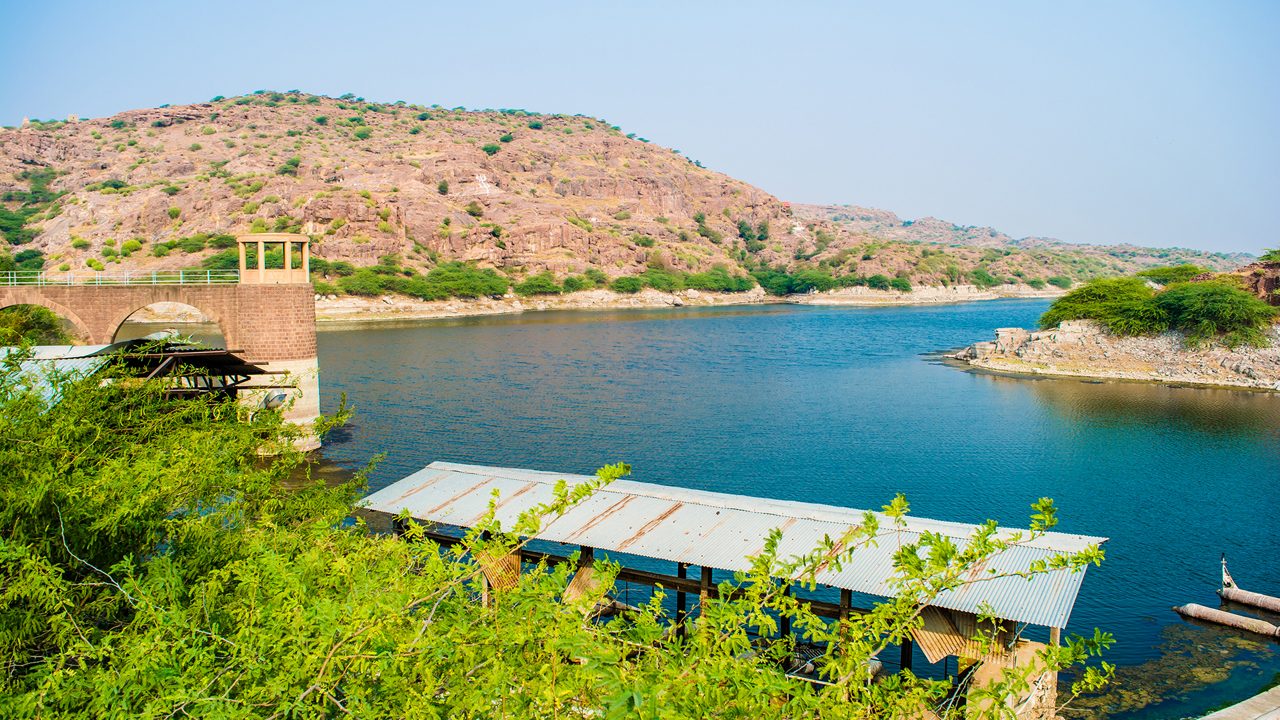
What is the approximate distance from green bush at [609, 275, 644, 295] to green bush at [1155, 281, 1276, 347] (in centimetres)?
8235

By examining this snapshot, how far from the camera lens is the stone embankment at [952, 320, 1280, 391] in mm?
51263

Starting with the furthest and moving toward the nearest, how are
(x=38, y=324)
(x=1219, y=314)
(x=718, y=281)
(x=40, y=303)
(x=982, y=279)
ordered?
(x=982, y=279), (x=718, y=281), (x=1219, y=314), (x=38, y=324), (x=40, y=303)

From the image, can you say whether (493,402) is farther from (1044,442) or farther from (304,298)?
(1044,442)

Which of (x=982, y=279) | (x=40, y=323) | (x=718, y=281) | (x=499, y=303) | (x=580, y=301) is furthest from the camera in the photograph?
(x=982, y=279)

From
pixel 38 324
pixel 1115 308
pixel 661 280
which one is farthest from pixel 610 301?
pixel 38 324

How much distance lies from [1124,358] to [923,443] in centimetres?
2866

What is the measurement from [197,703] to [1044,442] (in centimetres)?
3529

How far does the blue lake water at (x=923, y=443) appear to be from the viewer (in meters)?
19.5

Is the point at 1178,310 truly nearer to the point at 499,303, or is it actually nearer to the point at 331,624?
the point at 331,624

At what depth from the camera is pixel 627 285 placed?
130 metres

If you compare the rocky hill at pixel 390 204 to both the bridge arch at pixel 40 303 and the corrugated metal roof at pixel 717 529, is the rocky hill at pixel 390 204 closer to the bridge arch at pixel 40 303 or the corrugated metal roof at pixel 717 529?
the bridge arch at pixel 40 303

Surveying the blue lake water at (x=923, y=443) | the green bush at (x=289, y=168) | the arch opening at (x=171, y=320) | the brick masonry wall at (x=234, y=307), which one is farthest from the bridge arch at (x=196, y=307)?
the green bush at (x=289, y=168)

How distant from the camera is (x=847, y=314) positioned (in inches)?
4611

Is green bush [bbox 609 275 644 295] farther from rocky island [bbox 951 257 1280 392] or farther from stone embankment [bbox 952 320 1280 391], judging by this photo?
stone embankment [bbox 952 320 1280 391]
